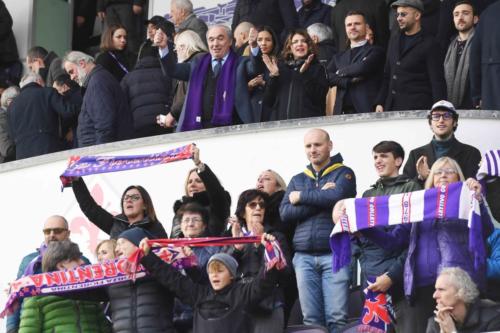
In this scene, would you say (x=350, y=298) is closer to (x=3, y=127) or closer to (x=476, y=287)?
(x=476, y=287)

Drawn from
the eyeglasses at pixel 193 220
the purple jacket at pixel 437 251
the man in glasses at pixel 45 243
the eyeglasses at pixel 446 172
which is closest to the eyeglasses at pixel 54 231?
the man in glasses at pixel 45 243

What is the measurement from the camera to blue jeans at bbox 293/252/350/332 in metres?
15.6

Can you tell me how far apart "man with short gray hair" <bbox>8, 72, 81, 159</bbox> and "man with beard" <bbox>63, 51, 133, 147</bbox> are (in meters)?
0.75

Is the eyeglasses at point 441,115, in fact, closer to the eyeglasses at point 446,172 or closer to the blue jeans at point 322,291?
the eyeglasses at point 446,172

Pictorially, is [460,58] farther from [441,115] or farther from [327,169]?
[327,169]

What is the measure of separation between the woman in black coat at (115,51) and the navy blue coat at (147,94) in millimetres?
569

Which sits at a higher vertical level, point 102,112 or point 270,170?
point 102,112

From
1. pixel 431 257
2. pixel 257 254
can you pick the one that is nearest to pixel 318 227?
pixel 257 254

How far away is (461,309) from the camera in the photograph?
13984 millimetres

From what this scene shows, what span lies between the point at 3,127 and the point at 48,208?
2.18 meters

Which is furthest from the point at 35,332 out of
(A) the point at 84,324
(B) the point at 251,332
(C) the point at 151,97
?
(C) the point at 151,97

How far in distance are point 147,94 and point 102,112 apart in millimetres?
576

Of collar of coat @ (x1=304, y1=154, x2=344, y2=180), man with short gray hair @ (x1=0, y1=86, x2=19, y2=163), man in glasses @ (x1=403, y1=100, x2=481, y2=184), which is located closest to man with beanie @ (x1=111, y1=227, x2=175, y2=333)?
collar of coat @ (x1=304, y1=154, x2=344, y2=180)

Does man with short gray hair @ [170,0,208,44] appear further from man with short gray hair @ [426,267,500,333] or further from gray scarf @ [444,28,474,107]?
man with short gray hair @ [426,267,500,333]
